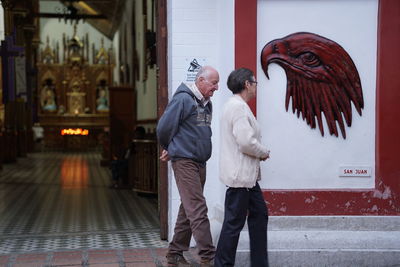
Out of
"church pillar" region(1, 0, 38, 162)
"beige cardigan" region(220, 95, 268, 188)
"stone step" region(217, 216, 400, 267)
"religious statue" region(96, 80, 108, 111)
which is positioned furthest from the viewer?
"religious statue" region(96, 80, 108, 111)

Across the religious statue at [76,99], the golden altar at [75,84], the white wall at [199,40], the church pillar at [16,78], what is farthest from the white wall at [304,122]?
the religious statue at [76,99]

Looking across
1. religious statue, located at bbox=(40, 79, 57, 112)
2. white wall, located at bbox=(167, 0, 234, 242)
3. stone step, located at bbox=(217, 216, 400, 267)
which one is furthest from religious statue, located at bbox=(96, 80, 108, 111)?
stone step, located at bbox=(217, 216, 400, 267)

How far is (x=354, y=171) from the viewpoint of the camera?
5551 mm

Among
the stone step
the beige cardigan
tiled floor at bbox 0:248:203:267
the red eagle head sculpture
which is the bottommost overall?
tiled floor at bbox 0:248:203:267

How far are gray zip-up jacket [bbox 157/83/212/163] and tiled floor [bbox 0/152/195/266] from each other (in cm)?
113

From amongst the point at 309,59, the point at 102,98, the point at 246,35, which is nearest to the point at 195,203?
the point at 246,35

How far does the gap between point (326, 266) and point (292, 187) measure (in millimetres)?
789

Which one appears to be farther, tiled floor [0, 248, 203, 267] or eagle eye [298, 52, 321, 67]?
eagle eye [298, 52, 321, 67]

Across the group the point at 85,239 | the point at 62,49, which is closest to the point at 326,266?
the point at 85,239

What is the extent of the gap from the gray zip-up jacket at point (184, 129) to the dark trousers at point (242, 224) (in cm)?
45

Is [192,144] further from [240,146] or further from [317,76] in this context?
[317,76]

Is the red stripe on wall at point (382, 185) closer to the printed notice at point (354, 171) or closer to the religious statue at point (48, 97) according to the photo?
the printed notice at point (354, 171)

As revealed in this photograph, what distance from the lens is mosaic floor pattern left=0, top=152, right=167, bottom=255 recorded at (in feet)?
20.4

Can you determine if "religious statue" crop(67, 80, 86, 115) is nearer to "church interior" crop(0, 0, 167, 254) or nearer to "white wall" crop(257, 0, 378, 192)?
"church interior" crop(0, 0, 167, 254)
